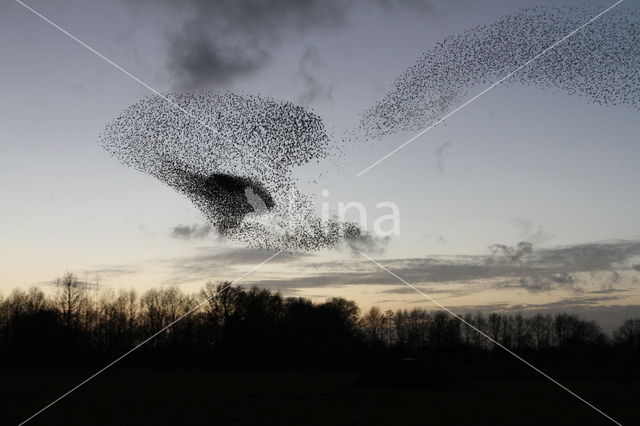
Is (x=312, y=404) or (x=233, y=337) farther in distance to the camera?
(x=233, y=337)

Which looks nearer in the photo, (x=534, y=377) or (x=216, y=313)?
(x=534, y=377)

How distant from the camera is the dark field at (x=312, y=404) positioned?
2809 centimetres

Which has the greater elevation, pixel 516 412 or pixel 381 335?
pixel 516 412

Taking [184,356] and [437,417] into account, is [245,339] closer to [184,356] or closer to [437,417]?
[184,356]

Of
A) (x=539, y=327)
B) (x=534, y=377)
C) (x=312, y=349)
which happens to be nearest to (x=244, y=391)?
(x=534, y=377)

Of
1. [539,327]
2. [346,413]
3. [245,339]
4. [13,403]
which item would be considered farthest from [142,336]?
[539,327]

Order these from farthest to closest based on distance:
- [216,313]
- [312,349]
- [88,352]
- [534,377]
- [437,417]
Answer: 1. [216,313]
2. [312,349]
3. [88,352]
4. [534,377]
5. [437,417]

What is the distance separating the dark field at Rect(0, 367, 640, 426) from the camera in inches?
1106

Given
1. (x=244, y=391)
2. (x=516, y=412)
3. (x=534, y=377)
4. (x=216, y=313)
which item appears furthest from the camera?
(x=216, y=313)

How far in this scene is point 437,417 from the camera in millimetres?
30000

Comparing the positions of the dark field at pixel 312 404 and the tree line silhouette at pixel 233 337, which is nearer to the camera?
the dark field at pixel 312 404

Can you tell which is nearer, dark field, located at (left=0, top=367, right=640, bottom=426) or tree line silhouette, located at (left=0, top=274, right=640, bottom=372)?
dark field, located at (left=0, top=367, right=640, bottom=426)

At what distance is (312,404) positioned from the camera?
34906 millimetres

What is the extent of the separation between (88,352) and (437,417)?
63685 millimetres
